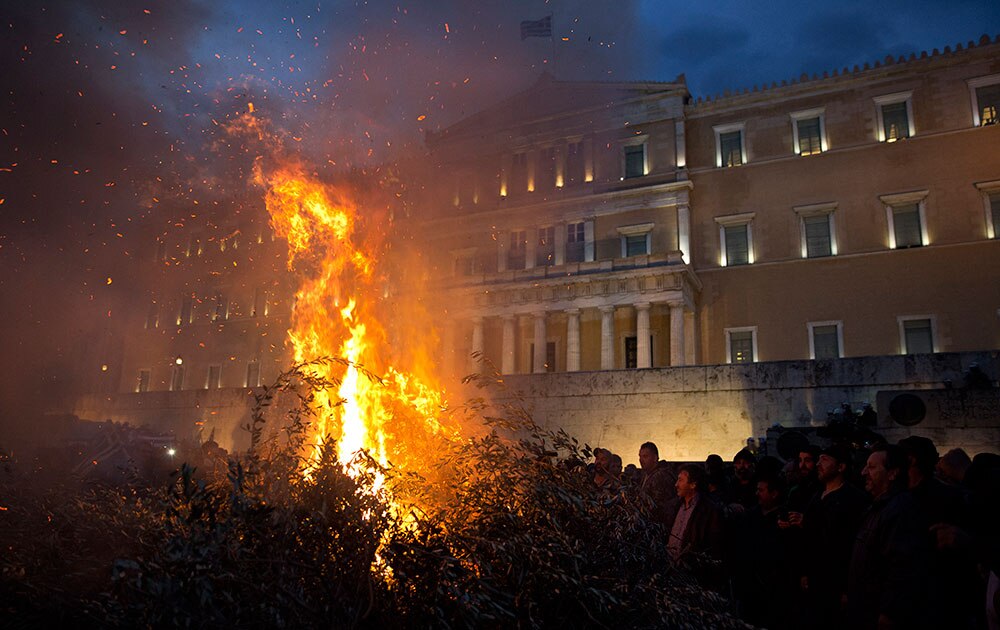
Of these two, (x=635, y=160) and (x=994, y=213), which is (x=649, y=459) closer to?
(x=994, y=213)

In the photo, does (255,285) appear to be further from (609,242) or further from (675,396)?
(675,396)

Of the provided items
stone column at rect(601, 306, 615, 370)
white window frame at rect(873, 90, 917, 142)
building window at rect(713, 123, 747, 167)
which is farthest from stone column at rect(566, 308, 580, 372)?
white window frame at rect(873, 90, 917, 142)

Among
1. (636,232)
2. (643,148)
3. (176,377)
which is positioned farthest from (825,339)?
(176,377)

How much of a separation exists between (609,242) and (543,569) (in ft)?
90.7

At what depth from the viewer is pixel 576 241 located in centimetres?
3091

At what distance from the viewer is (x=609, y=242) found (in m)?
30.2

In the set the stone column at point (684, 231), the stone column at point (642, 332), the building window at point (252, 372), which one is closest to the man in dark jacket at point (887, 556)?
the stone column at point (642, 332)

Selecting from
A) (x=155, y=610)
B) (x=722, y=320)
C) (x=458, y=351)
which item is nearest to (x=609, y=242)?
(x=722, y=320)

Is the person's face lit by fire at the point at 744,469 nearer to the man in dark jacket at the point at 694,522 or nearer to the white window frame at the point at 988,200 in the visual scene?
the man in dark jacket at the point at 694,522

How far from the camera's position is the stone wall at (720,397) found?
15.8m

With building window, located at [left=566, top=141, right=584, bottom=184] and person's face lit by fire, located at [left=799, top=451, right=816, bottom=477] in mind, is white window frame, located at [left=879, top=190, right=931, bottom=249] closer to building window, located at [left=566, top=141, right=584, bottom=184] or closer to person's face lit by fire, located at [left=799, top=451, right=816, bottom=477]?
building window, located at [left=566, top=141, right=584, bottom=184]

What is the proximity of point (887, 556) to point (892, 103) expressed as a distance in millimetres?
28983

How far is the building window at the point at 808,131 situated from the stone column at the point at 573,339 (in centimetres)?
1276

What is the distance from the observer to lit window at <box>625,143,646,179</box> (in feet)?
101
